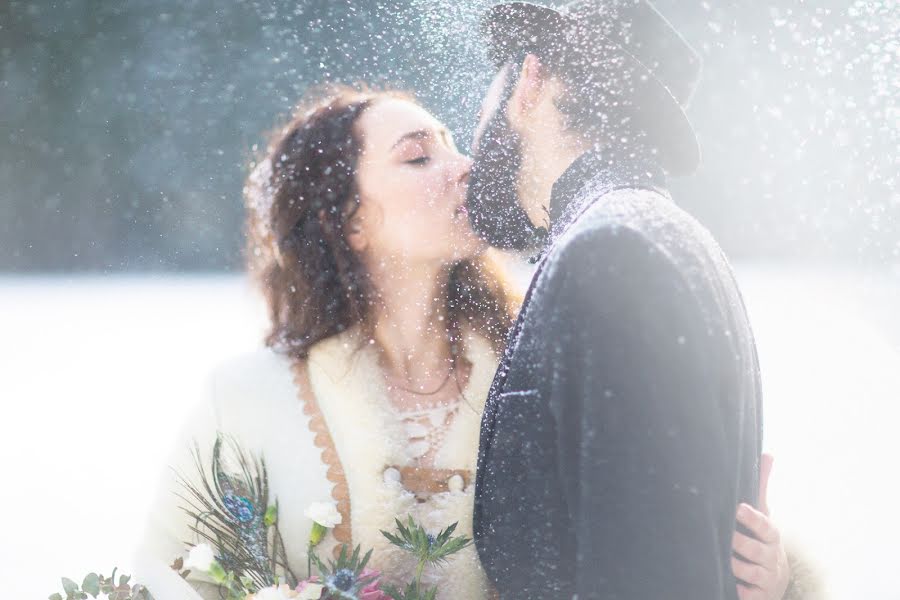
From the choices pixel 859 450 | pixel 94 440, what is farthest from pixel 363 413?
pixel 94 440

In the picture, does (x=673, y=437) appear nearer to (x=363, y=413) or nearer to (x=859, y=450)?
(x=363, y=413)

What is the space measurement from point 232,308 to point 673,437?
369 inches

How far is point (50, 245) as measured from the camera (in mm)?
10477

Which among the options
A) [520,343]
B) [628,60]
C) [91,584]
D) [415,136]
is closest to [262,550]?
[91,584]

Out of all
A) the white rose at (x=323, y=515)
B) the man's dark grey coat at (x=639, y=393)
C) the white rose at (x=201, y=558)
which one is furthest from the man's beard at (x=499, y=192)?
the white rose at (x=201, y=558)

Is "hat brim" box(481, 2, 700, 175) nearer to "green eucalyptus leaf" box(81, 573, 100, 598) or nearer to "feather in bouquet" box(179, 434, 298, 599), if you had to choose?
"feather in bouquet" box(179, 434, 298, 599)

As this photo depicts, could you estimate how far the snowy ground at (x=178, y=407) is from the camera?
277cm

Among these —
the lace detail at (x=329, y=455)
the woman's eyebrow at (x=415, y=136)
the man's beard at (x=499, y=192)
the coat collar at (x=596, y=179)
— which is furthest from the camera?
the woman's eyebrow at (x=415, y=136)

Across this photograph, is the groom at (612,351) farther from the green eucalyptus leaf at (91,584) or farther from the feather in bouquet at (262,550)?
the green eucalyptus leaf at (91,584)

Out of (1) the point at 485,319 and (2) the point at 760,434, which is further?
(1) the point at 485,319

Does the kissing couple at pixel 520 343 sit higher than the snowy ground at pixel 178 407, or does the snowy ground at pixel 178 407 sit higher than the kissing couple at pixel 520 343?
the kissing couple at pixel 520 343

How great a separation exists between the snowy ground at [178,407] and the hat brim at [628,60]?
599 millimetres

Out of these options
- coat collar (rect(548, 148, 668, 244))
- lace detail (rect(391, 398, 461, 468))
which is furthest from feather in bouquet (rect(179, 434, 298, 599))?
coat collar (rect(548, 148, 668, 244))

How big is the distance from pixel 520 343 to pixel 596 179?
0.74 ft
